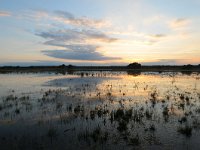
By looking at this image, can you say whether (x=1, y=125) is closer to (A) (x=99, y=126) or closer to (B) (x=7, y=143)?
(B) (x=7, y=143)

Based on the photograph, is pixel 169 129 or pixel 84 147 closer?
pixel 84 147

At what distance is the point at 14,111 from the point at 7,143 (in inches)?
249

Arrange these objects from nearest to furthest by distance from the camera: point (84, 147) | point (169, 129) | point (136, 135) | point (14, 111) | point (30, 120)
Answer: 1. point (84, 147)
2. point (136, 135)
3. point (169, 129)
4. point (30, 120)
5. point (14, 111)

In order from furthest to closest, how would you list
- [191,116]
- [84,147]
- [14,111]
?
[14,111], [191,116], [84,147]

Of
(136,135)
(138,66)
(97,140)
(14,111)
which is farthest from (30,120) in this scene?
(138,66)

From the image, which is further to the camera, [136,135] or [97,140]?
[136,135]

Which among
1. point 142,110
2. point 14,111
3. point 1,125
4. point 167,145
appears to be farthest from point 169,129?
point 14,111

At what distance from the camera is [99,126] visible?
40.4 ft

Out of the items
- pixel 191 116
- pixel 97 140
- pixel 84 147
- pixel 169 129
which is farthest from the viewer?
pixel 191 116

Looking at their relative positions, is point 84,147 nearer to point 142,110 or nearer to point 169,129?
point 169,129

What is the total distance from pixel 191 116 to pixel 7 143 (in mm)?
9466


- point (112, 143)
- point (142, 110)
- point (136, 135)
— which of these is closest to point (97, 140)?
point (112, 143)

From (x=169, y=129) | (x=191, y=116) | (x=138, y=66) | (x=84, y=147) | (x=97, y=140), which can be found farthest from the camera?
(x=138, y=66)

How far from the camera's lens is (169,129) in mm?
11836
